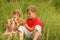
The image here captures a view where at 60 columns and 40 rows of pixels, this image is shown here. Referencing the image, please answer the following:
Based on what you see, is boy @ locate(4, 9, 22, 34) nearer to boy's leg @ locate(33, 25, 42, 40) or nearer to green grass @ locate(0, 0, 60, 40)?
green grass @ locate(0, 0, 60, 40)

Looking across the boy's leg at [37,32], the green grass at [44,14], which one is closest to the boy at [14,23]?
the green grass at [44,14]

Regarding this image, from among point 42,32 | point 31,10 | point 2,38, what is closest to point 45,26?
point 42,32

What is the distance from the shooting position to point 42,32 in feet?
20.8

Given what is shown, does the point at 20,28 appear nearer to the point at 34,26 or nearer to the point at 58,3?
the point at 34,26

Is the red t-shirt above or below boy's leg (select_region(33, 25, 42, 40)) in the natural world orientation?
above

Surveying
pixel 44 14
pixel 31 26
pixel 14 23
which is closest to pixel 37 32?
pixel 31 26

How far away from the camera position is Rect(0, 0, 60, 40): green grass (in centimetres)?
626

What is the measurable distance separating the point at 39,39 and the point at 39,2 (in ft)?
8.77

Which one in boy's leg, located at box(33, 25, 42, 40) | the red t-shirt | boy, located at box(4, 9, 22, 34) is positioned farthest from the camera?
boy, located at box(4, 9, 22, 34)

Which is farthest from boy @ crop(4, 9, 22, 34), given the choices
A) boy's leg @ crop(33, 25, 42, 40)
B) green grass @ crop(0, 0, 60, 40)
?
boy's leg @ crop(33, 25, 42, 40)

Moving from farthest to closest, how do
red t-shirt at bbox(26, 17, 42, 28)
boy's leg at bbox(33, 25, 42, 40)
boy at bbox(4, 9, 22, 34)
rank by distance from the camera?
boy at bbox(4, 9, 22, 34) < red t-shirt at bbox(26, 17, 42, 28) < boy's leg at bbox(33, 25, 42, 40)

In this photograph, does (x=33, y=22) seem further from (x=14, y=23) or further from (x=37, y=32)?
(x=14, y=23)

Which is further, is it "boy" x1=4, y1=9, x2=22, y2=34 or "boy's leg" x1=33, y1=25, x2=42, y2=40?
"boy" x1=4, y1=9, x2=22, y2=34

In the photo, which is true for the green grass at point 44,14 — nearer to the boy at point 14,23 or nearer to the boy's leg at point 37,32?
the boy at point 14,23
